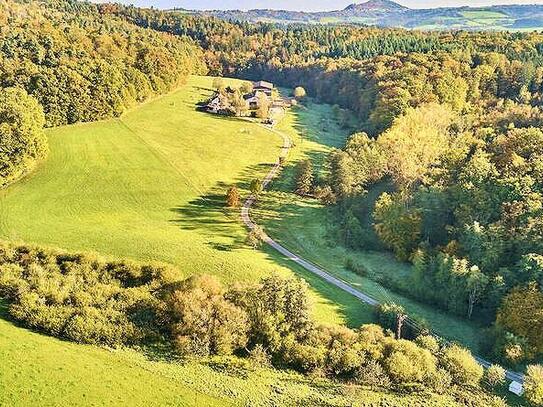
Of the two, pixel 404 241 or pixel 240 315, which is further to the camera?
pixel 404 241

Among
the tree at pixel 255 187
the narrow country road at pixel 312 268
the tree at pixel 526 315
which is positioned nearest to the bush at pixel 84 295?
the narrow country road at pixel 312 268

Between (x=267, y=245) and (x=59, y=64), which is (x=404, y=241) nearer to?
(x=267, y=245)

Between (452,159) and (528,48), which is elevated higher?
(528,48)

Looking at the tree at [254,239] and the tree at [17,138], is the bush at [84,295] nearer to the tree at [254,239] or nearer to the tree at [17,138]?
the tree at [254,239]

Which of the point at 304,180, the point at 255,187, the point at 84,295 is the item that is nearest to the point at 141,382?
the point at 84,295

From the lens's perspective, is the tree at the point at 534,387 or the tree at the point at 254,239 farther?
the tree at the point at 254,239

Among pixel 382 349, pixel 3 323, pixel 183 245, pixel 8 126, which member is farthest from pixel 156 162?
pixel 382 349
